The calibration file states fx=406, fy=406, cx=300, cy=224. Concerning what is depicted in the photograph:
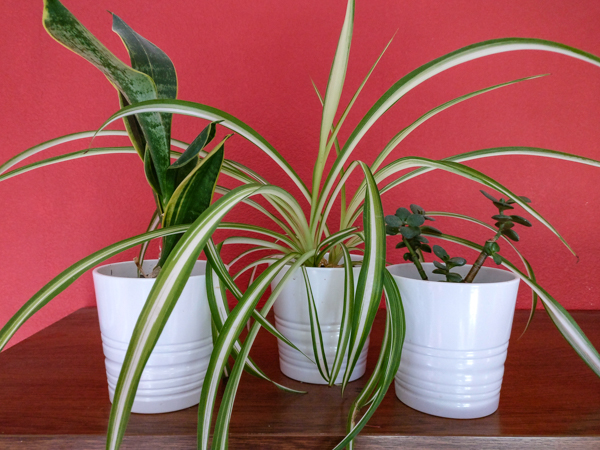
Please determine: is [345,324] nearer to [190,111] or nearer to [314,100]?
[190,111]

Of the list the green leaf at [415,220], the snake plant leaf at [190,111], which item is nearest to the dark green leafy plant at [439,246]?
the green leaf at [415,220]

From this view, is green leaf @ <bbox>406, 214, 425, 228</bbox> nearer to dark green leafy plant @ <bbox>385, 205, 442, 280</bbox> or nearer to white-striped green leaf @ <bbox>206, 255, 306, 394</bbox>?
dark green leafy plant @ <bbox>385, 205, 442, 280</bbox>

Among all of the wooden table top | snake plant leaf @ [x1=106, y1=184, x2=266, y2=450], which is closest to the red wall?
the wooden table top

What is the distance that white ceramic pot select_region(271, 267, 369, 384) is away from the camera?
0.52 m

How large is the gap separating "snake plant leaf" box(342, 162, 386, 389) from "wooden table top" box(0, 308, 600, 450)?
11 centimetres

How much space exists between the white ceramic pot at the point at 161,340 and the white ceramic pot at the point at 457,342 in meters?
0.25

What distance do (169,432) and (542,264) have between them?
2.95 feet

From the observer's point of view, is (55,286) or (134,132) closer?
(55,286)

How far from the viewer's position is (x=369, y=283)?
Answer: 0.36 meters

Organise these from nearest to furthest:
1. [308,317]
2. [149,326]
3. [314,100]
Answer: [149,326] → [308,317] → [314,100]

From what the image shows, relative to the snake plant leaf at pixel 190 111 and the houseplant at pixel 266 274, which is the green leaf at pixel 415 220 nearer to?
the houseplant at pixel 266 274

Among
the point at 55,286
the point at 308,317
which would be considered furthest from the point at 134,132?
the point at 308,317

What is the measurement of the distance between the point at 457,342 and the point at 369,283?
0.54 feet

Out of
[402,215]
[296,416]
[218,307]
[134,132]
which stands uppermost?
[134,132]
